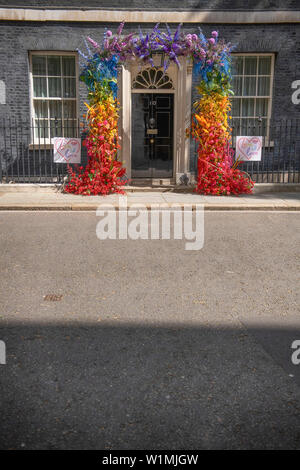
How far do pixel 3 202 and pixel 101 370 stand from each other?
8449 mm

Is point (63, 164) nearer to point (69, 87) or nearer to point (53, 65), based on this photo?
point (69, 87)

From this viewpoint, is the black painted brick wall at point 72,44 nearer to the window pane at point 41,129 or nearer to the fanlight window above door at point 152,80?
the window pane at point 41,129

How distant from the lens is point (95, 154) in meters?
12.5

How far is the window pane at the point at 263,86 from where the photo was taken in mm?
14578

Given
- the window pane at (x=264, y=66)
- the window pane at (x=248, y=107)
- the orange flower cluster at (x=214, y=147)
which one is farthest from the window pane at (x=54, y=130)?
the window pane at (x=264, y=66)

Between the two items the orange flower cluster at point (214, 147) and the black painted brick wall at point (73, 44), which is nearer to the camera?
the orange flower cluster at point (214, 147)

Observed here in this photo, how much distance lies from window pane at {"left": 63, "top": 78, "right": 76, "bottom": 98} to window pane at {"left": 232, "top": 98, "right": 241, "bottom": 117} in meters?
4.72

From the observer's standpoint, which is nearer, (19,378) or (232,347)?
(19,378)

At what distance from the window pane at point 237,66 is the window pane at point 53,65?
16.6 ft

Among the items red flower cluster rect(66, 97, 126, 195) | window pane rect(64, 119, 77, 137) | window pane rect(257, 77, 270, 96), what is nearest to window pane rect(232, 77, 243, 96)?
window pane rect(257, 77, 270, 96)

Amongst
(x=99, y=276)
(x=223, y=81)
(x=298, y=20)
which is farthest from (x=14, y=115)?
(x=99, y=276)

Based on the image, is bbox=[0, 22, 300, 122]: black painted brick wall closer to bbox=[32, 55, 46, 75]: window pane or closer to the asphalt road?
bbox=[32, 55, 46, 75]: window pane
